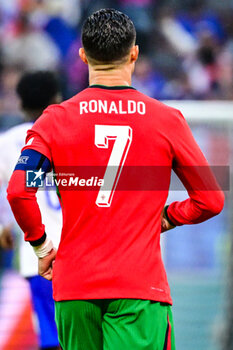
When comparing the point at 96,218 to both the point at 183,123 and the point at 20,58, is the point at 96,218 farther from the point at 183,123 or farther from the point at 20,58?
the point at 20,58

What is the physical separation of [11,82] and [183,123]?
310 inches

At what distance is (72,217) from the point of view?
250 cm

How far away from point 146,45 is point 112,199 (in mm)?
8105

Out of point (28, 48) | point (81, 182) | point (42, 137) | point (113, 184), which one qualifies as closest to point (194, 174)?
point (113, 184)

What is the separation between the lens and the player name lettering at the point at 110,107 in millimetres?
2504

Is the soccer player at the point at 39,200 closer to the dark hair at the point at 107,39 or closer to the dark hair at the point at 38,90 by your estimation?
the dark hair at the point at 38,90

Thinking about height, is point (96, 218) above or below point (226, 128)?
above

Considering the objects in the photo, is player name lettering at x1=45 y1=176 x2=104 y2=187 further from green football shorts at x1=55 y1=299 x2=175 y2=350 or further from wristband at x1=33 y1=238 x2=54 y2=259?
green football shorts at x1=55 y1=299 x2=175 y2=350

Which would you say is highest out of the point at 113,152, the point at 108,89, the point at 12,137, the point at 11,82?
the point at 108,89

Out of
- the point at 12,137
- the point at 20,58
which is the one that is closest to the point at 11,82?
the point at 20,58

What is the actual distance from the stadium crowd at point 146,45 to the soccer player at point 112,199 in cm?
718

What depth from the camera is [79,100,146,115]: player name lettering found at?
98.6 inches

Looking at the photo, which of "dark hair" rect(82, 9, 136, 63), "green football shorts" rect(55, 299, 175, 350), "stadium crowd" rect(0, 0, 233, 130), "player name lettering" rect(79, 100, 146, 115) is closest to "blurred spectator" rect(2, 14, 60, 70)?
"stadium crowd" rect(0, 0, 233, 130)

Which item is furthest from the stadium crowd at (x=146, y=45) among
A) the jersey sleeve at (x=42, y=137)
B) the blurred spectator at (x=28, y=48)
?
the jersey sleeve at (x=42, y=137)
